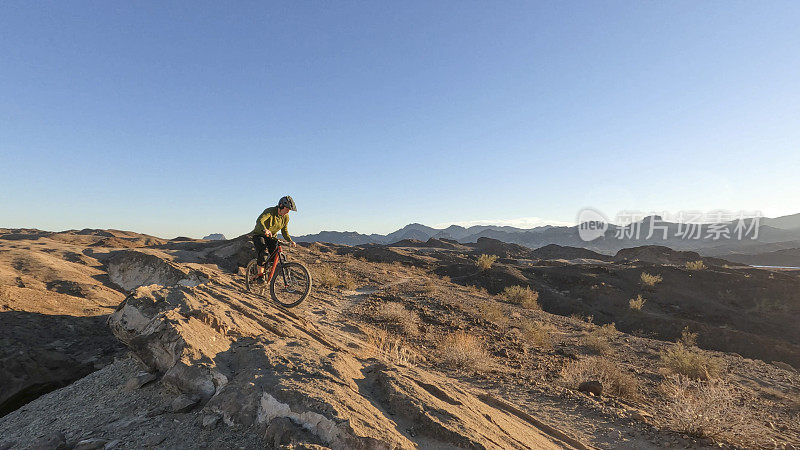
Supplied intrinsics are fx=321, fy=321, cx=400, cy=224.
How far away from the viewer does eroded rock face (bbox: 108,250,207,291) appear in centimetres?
848

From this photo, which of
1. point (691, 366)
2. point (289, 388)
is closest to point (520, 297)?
point (691, 366)

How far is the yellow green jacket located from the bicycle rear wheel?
1324mm

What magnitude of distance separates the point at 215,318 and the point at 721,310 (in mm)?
29237

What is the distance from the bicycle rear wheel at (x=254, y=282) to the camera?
8.21 m

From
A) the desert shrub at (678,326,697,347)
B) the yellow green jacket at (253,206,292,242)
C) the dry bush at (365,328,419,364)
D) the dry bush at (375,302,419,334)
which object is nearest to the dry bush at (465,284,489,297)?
the dry bush at (375,302,419,334)

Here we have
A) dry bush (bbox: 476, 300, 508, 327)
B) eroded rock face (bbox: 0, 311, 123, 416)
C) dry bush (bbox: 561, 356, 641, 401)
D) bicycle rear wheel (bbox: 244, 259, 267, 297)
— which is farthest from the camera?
dry bush (bbox: 476, 300, 508, 327)

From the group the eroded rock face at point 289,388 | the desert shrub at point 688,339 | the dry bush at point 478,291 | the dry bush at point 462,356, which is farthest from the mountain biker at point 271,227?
the desert shrub at point 688,339

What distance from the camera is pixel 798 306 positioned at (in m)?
20.3

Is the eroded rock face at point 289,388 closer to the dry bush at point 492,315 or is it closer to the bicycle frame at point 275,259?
the bicycle frame at point 275,259

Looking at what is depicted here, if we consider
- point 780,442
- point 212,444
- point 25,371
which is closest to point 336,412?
point 212,444

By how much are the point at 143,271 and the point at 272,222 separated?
15.2ft

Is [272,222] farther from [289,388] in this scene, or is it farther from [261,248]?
[289,388]

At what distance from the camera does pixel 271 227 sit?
7.69 meters

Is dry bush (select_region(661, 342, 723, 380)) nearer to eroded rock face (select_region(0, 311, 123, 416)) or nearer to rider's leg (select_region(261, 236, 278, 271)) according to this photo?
rider's leg (select_region(261, 236, 278, 271))
